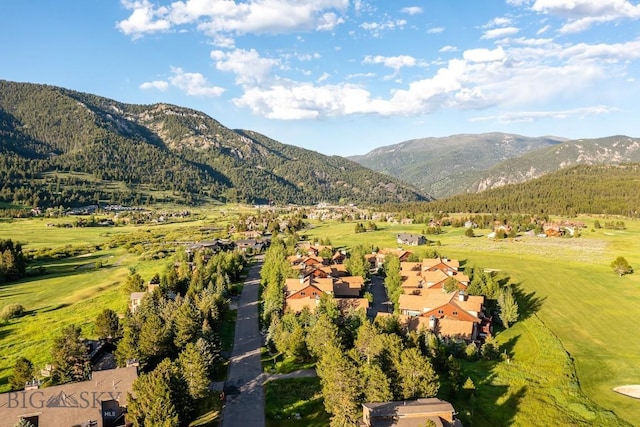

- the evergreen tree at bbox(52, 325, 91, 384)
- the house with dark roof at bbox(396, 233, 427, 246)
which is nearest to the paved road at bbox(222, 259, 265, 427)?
the evergreen tree at bbox(52, 325, 91, 384)

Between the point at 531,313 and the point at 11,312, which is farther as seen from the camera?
the point at 11,312

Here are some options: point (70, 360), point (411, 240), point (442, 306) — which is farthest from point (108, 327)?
point (411, 240)

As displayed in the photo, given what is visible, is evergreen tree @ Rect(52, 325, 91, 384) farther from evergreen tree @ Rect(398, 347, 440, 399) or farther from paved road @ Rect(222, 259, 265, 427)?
evergreen tree @ Rect(398, 347, 440, 399)

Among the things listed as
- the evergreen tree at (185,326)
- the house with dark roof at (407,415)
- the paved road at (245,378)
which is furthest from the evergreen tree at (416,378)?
the evergreen tree at (185,326)

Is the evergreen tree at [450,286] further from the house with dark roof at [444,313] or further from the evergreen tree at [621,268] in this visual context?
the evergreen tree at [621,268]

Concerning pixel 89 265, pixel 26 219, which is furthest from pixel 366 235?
pixel 26 219

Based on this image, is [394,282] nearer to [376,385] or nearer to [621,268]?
[376,385]
